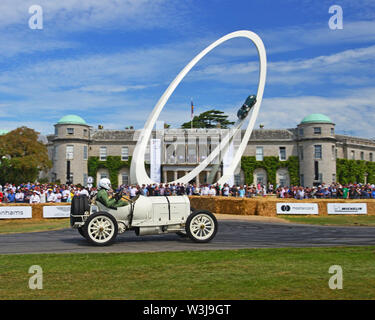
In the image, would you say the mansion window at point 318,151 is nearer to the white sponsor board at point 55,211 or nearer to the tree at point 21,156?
the tree at point 21,156

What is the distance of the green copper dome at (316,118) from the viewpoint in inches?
3068

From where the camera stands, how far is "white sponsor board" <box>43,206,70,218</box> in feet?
84.4

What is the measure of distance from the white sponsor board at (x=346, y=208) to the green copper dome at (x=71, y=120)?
194ft

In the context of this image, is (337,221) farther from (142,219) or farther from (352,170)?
(352,170)

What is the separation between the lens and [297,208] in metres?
26.5

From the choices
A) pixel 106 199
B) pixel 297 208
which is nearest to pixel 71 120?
pixel 297 208

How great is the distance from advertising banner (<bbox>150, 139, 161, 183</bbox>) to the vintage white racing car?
59.3 m

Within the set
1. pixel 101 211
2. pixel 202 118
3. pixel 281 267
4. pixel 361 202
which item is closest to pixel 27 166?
pixel 202 118

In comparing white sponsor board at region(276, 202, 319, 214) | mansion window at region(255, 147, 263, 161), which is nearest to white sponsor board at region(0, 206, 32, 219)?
white sponsor board at region(276, 202, 319, 214)

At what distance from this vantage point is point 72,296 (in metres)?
6.22

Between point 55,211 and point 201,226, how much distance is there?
16.1m

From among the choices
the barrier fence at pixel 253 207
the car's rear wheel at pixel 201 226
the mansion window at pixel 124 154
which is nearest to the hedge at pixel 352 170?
the mansion window at pixel 124 154
